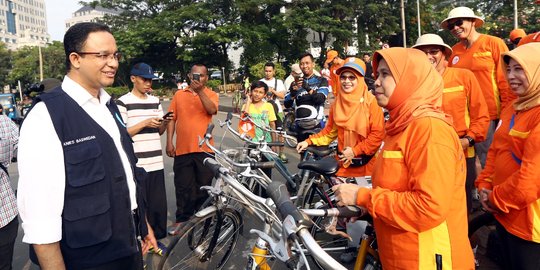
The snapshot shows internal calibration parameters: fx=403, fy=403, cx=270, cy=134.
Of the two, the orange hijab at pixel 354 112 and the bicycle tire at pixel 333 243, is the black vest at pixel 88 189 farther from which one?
the orange hijab at pixel 354 112

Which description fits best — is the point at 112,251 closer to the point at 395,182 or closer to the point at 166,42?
the point at 395,182

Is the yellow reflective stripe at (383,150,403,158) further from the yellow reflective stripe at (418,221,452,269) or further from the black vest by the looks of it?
the black vest

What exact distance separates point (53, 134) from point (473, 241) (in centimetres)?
302

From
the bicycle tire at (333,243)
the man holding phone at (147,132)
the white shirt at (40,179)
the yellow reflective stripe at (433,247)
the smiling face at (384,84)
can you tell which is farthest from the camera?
the man holding phone at (147,132)

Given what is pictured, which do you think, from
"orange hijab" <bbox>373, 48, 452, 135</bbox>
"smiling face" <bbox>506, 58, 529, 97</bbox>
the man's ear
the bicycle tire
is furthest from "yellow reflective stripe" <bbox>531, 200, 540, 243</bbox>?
the man's ear

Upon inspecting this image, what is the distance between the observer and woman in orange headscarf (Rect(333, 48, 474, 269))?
5.37 feet

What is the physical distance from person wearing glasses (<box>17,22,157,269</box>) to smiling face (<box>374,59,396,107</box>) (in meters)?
1.26

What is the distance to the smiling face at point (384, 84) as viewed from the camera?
1.83 m

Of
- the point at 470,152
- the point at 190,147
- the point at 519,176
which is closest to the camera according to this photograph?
the point at 519,176

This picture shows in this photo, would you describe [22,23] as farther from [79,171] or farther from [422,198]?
[422,198]

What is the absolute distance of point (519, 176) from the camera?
203 centimetres

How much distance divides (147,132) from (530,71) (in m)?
3.20

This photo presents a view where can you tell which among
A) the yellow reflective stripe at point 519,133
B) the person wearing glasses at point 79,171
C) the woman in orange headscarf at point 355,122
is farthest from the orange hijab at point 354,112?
the person wearing glasses at point 79,171

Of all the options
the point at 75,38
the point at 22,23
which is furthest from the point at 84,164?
the point at 22,23
